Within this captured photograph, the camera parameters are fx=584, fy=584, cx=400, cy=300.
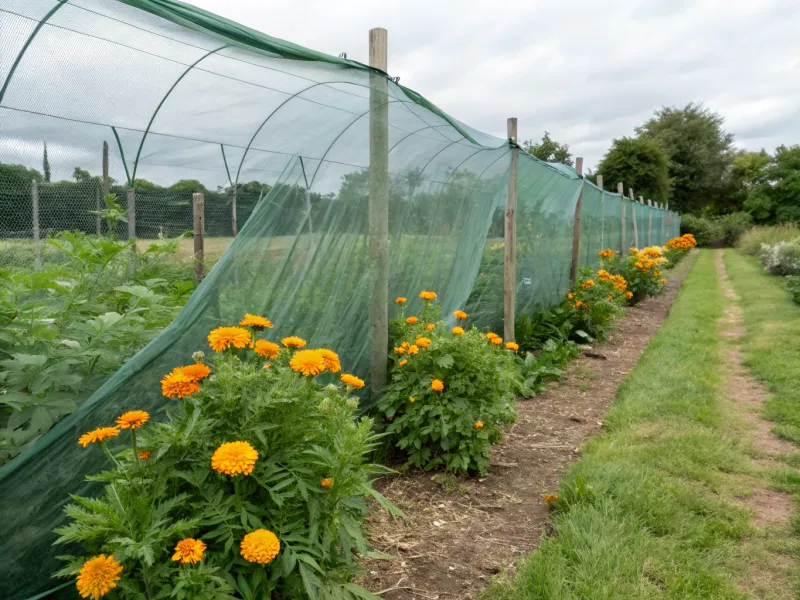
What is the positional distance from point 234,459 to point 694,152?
1966 inches

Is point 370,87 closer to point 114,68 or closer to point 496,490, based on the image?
point 114,68

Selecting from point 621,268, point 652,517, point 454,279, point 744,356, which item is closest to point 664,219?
point 621,268

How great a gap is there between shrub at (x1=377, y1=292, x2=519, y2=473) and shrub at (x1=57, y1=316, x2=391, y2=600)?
4.51 feet

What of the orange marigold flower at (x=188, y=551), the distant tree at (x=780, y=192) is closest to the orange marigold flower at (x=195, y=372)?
the orange marigold flower at (x=188, y=551)

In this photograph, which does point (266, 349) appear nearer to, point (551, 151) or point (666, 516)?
point (666, 516)

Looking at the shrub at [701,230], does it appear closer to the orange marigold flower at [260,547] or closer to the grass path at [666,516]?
the grass path at [666,516]

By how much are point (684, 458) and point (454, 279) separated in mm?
2010

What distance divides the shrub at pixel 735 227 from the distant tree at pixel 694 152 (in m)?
4.99

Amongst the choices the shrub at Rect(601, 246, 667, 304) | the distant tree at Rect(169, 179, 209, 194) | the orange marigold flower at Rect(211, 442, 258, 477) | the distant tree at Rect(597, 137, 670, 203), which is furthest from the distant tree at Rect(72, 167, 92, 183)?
the distant tree at Rect(597, 137, 670, 203)

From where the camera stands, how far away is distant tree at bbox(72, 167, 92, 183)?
3649 millimetres

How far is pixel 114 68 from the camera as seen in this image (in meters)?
2.37

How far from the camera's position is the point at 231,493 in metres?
1.65

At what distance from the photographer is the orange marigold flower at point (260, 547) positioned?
1.43 m

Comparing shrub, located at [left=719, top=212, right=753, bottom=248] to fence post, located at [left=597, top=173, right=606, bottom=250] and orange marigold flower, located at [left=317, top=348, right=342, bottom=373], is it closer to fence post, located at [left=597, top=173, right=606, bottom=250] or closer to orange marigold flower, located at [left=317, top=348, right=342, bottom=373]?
fence post, located at [left=597, top=173, right=606, bottom=250]
